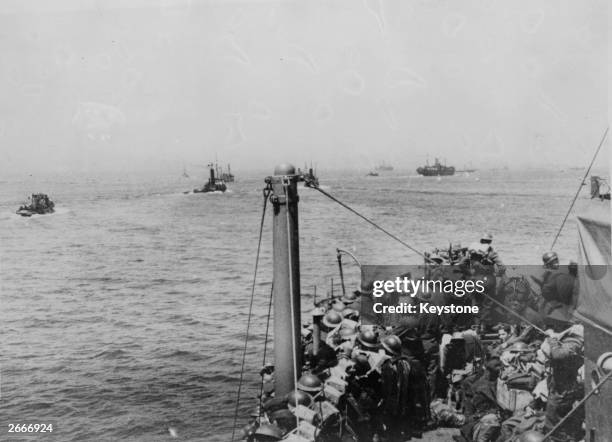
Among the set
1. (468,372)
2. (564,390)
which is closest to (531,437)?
(564,390)

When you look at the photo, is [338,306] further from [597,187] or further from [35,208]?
[35,208]

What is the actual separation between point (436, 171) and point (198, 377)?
290ft

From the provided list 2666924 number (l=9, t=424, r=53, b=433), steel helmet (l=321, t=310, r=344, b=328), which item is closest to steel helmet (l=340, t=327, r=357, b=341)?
steel helmet (l=321, t=310, r=344, b=328)

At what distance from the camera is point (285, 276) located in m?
6.73

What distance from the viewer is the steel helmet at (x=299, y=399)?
6.08 m

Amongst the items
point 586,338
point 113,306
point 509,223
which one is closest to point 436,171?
point 509,223

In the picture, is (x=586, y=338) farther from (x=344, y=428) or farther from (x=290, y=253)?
(x=290, y=253)

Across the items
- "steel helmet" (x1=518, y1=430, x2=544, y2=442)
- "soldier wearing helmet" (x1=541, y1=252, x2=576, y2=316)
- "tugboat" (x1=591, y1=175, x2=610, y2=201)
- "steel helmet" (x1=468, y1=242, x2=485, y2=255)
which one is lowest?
"steel helmet" (x1=518, y1=430, x2=544, y2=442)

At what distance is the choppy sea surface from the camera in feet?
47.8

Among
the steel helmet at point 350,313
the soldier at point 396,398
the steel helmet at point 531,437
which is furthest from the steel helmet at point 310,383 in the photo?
the steel helmet at point 350,313

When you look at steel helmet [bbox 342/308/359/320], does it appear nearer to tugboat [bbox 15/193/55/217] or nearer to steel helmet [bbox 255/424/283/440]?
steel helmet [bbox 255/424/283/440]

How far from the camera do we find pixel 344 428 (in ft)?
19.5

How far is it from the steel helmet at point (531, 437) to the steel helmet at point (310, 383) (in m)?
2.32

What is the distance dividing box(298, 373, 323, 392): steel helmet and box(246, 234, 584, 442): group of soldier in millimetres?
12
